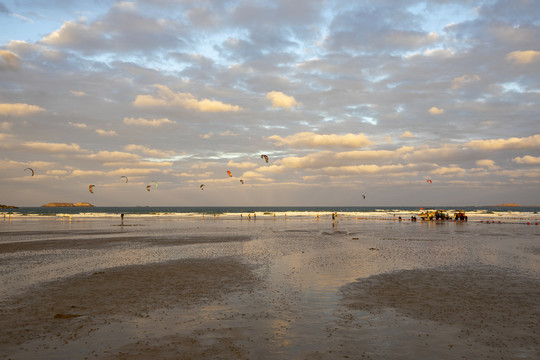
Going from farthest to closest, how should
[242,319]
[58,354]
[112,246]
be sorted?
1. [112,246]
2. [242,319]
3. [58,354]

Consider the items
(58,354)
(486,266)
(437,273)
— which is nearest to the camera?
(58,354)

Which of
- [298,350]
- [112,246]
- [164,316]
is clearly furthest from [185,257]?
[298,350]

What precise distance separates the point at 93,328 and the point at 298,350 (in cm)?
627

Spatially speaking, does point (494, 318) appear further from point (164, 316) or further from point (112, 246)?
point (112, 246)

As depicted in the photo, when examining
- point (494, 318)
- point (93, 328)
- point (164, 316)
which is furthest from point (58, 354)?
point (494, 318)

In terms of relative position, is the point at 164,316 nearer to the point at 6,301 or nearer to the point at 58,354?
the point at 58,354

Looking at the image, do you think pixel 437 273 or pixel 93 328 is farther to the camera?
pixel 437 273

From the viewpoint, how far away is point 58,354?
9641mm

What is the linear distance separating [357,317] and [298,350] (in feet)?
11.8

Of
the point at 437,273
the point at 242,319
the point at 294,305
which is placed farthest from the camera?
the point at 437,273

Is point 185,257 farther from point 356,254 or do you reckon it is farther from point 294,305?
point 294,305

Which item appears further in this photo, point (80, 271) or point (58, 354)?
point (80, 271)

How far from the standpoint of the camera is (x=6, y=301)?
1474cm

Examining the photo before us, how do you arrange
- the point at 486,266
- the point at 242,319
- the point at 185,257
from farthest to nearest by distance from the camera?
the point at 185,257, the point at 486,266, the point at 242,319
